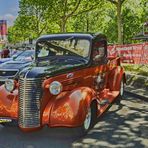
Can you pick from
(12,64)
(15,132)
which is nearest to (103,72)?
(15,132)

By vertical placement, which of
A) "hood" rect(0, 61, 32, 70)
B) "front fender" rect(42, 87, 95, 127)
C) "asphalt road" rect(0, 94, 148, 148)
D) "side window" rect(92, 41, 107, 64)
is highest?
"side window" rect(92, 41, 107, 64)

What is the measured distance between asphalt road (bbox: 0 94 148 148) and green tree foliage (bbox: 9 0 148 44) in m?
20.4

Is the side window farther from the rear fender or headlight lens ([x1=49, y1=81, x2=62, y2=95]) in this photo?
headlight lens ([x1=49, y1=81, x2=62, y2=95])

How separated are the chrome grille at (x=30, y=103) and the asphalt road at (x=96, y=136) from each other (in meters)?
0.38

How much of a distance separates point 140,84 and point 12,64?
509cm

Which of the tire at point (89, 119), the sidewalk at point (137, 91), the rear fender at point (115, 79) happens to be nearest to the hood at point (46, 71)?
the tire at point (89, 119)

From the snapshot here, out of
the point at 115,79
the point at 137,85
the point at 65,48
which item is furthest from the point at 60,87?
the point at 137,85

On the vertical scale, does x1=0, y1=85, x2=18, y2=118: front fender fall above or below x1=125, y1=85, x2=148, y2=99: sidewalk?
above

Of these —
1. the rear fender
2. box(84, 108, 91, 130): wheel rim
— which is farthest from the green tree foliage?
box(84, 108, 91, 130): wheel rim

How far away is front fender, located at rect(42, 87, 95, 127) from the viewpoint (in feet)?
23.8

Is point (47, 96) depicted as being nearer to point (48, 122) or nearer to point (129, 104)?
point (48, 122)

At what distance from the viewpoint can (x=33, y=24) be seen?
64.2 metres

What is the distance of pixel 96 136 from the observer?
7.77m

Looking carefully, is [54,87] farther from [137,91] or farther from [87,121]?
[137,91]
